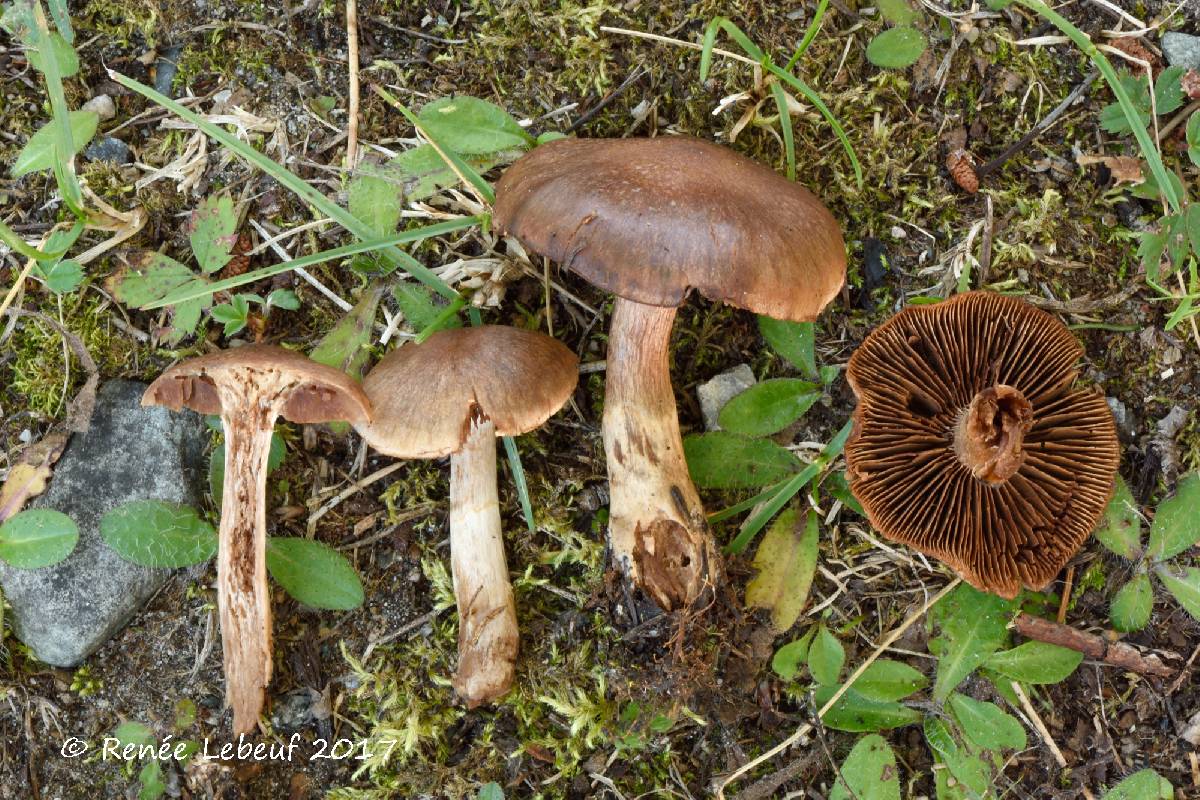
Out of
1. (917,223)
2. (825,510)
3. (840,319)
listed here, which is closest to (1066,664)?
(825,510)

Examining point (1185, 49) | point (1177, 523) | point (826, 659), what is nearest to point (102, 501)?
point (826, 659)

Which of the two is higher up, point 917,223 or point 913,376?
point 917,223

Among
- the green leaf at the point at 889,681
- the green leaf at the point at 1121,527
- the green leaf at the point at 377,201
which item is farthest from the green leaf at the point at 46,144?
the green leaf at the point at 1121,527

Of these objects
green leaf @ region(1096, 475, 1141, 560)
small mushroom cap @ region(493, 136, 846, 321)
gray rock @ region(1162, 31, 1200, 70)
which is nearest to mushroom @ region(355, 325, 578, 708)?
small mushroom cap @ region(493, 136, 846, 321)

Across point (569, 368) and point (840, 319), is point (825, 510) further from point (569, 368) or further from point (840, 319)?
point (569, 368)

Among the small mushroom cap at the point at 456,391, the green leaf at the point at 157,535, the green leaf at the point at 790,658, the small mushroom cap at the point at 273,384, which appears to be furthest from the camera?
the green leaf at the point at 790,658

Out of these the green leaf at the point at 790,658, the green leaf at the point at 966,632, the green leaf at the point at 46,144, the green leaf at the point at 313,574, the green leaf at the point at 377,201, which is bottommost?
the green leaf at the point at 790,658

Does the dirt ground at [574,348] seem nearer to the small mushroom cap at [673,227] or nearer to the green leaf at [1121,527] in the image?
the green leaf at [1121,527]
